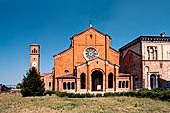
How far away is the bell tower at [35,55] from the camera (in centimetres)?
4544

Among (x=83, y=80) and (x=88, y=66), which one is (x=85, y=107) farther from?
(x=83, y=80)

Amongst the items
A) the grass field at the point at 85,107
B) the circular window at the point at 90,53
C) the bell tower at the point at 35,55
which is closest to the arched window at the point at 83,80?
the circular window at the point at 90,53

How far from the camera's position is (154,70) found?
109 feet

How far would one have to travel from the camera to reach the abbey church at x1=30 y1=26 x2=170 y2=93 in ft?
109

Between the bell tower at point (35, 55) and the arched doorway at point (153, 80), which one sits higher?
the bell tower at point (35, 55)

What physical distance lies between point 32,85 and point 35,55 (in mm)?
19462

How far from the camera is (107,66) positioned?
1355 inches

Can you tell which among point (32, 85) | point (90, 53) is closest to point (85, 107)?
point (32, 85)

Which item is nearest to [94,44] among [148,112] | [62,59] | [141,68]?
[62,59]

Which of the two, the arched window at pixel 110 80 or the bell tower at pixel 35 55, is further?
the bell tower at pixel 35 55

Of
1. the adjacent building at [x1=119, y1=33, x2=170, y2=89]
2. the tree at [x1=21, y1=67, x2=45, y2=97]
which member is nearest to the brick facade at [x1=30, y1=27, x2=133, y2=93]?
the adjacent building at [x1=119, y1=33, x2=170, y2=89]

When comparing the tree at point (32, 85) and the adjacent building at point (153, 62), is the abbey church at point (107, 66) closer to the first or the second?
the adjacent building at point (153, 62)

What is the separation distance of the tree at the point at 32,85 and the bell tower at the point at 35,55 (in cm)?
1736

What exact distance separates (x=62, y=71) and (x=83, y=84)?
16.5ft
